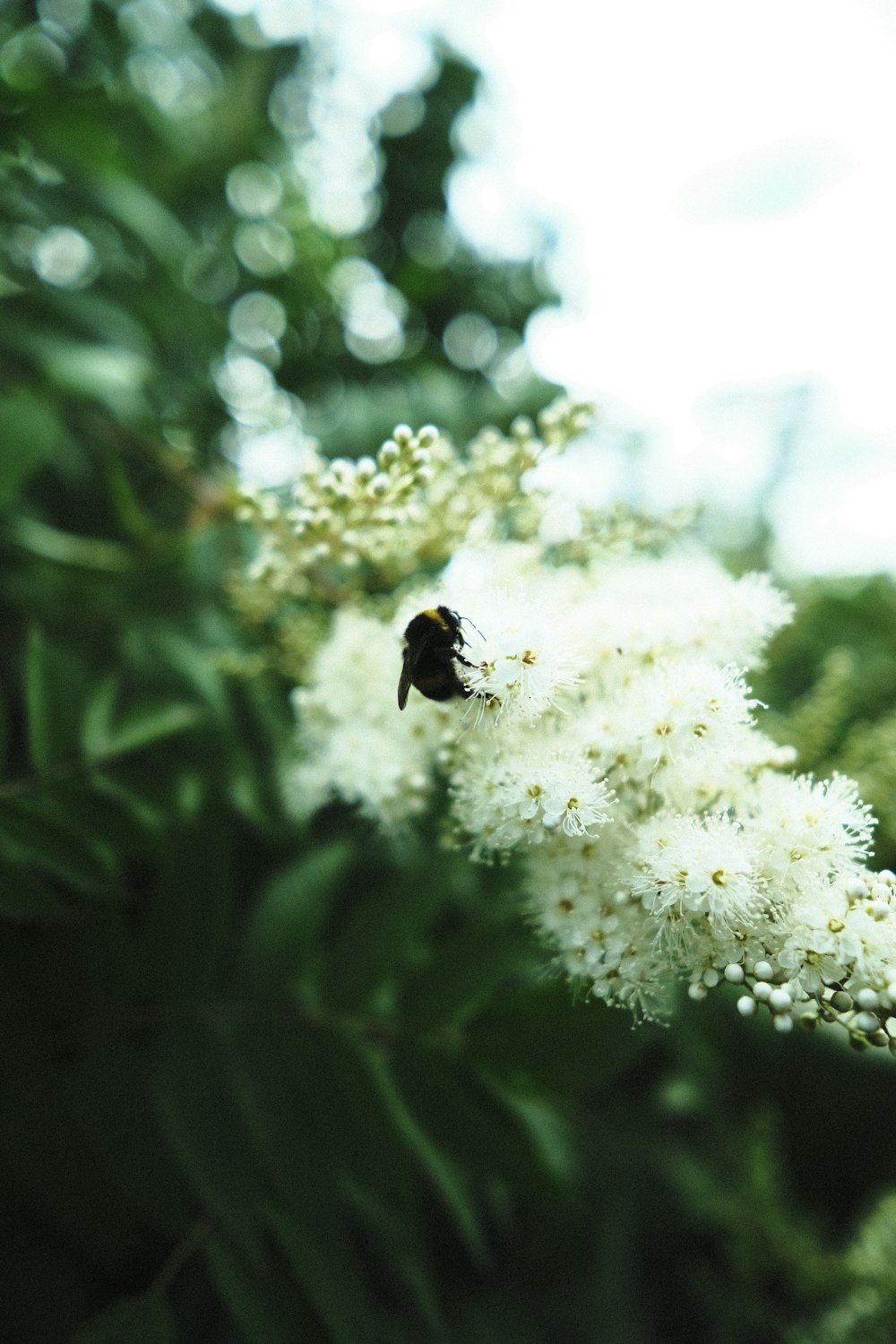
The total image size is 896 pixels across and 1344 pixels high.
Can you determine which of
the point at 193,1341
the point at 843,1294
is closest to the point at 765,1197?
the point at 843,1294

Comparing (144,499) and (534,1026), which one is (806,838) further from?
(144,499)

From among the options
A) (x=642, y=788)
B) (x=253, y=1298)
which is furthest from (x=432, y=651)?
(x=253, y=1298)

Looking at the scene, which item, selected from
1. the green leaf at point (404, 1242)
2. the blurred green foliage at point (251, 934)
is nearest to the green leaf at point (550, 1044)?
the blurred green foliage at point (251, 934)

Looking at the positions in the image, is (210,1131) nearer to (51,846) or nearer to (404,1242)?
(404,1242)

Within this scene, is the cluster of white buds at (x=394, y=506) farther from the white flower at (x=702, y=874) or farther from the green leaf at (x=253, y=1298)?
the green leaf at (x=253, y=1298)

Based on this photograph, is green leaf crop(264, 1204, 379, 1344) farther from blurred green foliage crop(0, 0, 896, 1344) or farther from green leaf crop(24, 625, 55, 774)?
green leaf crop(24, 625, 55, 774)

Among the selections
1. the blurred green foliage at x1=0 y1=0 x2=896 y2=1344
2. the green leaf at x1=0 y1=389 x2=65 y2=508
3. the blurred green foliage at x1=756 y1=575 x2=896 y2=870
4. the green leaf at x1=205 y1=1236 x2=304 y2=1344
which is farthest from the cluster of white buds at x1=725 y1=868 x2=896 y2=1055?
the green leaf at x1=0 y1=389 x2=65 y2=508

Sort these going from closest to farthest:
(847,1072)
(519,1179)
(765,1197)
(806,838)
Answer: (806,838), (519,1179), (765,1197), (847,1072)
